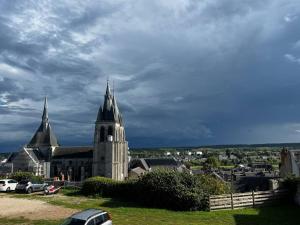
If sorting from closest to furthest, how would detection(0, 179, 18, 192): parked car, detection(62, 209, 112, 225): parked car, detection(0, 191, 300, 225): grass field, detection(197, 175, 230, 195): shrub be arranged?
detection(62, 209, 112, 225): parked car < detection(0, 191, 300, 225): grass field < detection(197, 175, 230, 195): shrub < detection(0, 179, 18, 192): parked car

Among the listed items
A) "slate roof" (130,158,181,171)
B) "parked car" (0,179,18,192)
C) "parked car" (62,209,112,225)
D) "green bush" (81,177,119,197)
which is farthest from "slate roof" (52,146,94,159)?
"parked car" (62,209,112,225)

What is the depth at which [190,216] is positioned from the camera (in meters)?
24.3

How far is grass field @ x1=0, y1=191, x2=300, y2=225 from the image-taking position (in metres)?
21.7

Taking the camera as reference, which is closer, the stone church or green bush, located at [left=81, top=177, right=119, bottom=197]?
green bush, located at [left=81, top=177, right=119, bottom=197]

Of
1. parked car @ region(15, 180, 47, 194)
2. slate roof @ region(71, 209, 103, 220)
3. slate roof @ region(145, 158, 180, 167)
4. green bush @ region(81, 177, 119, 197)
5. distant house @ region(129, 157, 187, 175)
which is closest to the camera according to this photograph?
slate roof @ region(71, 209, 103, 220)

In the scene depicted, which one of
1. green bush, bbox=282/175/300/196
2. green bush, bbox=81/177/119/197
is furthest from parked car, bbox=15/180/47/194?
green bush, bbox=282/175/300/196

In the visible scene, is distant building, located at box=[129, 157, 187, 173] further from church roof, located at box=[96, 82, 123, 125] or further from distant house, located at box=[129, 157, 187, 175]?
church roof, located at box=[96, 82, 123, 125]

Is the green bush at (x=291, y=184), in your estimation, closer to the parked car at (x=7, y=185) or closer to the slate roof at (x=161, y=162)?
the parked car at (x=7, y=185)

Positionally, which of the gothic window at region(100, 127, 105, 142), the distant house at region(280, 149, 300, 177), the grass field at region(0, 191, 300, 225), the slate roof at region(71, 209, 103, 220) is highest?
the gothic window at region(100, 127, 105, 142)

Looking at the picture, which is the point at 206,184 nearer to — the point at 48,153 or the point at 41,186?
the point at 41,186

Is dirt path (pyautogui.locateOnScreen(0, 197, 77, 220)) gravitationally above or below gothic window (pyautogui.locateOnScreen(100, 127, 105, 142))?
below

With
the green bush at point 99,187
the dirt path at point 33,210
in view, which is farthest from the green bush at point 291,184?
the dirt path at point 33,210

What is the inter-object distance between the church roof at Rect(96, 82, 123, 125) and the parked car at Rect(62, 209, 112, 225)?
3071 inches

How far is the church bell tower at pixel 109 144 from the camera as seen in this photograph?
302 feet
